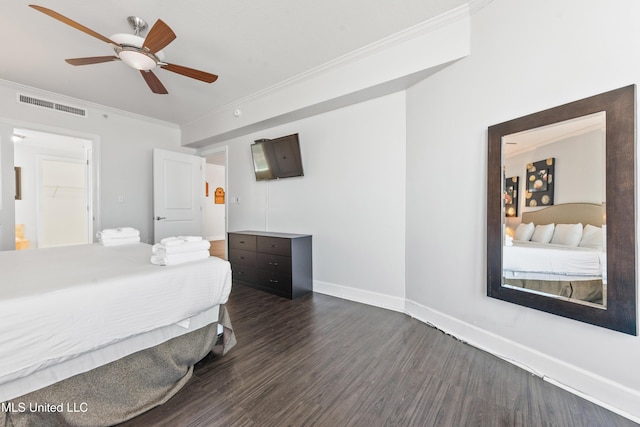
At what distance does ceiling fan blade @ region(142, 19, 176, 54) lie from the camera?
176 centimetres

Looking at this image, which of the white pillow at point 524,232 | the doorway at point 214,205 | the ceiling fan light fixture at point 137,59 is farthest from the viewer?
the doorway at point 214,205

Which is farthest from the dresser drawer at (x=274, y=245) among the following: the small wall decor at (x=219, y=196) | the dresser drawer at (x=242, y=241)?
the small wall decor at (x=219, y=196)

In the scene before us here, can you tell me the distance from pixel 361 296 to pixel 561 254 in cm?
193

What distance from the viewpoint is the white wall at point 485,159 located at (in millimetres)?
1523

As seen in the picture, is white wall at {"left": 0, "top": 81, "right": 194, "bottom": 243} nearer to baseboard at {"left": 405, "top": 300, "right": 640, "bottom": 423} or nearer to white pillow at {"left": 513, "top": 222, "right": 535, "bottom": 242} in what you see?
baseboard at {"left": 405, "top": 300, "right": 640, "bottom": 423}

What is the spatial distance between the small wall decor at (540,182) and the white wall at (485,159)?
32cm

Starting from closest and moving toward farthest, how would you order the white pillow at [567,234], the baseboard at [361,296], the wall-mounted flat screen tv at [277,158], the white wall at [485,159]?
the white wall at [485,159] < the white pillow at [567,234] < the baseboard at [361,296] < the wall-mounted flat screen tv at [277,158]

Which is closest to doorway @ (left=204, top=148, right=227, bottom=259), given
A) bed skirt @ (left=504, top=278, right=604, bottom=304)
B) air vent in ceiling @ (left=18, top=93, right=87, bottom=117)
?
air vent in ceiling @ (left=18, top=93, right=87, bottom=117)

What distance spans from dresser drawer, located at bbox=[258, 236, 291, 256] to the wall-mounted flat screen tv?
0.95 m

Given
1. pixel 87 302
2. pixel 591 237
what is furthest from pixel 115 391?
pixel 591 237

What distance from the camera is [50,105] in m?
3.75

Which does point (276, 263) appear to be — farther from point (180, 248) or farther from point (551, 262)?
point (551, 262)

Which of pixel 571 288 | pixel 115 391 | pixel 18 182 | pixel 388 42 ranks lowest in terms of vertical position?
pixel 115 391

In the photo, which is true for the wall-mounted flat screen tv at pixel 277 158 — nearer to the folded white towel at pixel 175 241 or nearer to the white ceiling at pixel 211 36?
the white ceiling at pixel 211 36
